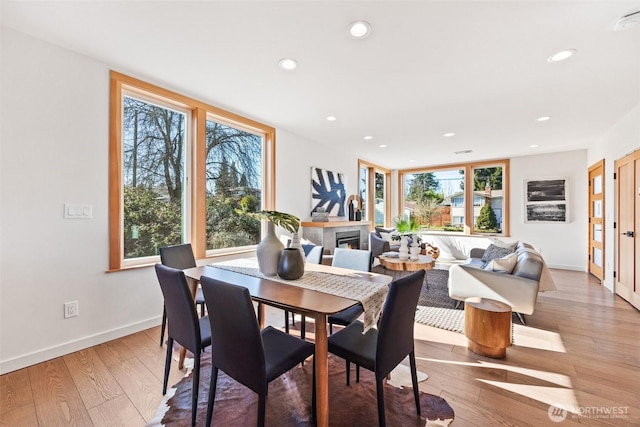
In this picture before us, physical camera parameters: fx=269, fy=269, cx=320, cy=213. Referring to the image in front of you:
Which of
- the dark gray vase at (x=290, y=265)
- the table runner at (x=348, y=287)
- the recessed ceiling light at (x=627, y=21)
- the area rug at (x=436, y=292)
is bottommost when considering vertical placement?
the area rug at (x=436, y=292)

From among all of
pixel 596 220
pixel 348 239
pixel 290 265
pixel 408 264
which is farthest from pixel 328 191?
pixel 596 220

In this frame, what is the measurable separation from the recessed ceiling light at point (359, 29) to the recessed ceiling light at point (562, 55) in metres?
1.59

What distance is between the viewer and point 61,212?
221 centimetres

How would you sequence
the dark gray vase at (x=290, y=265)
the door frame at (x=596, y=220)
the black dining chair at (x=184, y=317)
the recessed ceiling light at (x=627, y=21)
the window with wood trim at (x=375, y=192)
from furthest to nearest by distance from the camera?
the window with wood trim at (x=375, y=192), the door frame at (x=596, y=220), the dark gray vase at (x=290, y=265), the recessed ceiling light at (x=627, y=21), the black dining chair at (x=184, y=317)

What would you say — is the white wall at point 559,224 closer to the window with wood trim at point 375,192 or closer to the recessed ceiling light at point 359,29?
the window with wood trim at point 375,192

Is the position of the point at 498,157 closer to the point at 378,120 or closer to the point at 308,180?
the point at 378,120

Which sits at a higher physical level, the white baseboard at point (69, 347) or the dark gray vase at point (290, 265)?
the dark gray vase at point (290, 265)

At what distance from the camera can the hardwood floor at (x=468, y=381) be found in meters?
1.58

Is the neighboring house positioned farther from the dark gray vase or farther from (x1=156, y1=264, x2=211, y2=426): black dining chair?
(x1=156, y1=264, x2=211, y2=426): black dining chair

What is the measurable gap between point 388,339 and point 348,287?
424 mm

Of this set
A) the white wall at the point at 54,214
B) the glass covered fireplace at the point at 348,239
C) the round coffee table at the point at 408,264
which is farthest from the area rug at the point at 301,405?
the glass covered fireplace at the point at 348,239

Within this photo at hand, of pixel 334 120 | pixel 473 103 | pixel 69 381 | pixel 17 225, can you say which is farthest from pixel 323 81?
pixel 69 381

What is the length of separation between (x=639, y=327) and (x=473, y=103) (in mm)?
2887

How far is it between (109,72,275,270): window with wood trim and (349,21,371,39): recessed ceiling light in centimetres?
152
